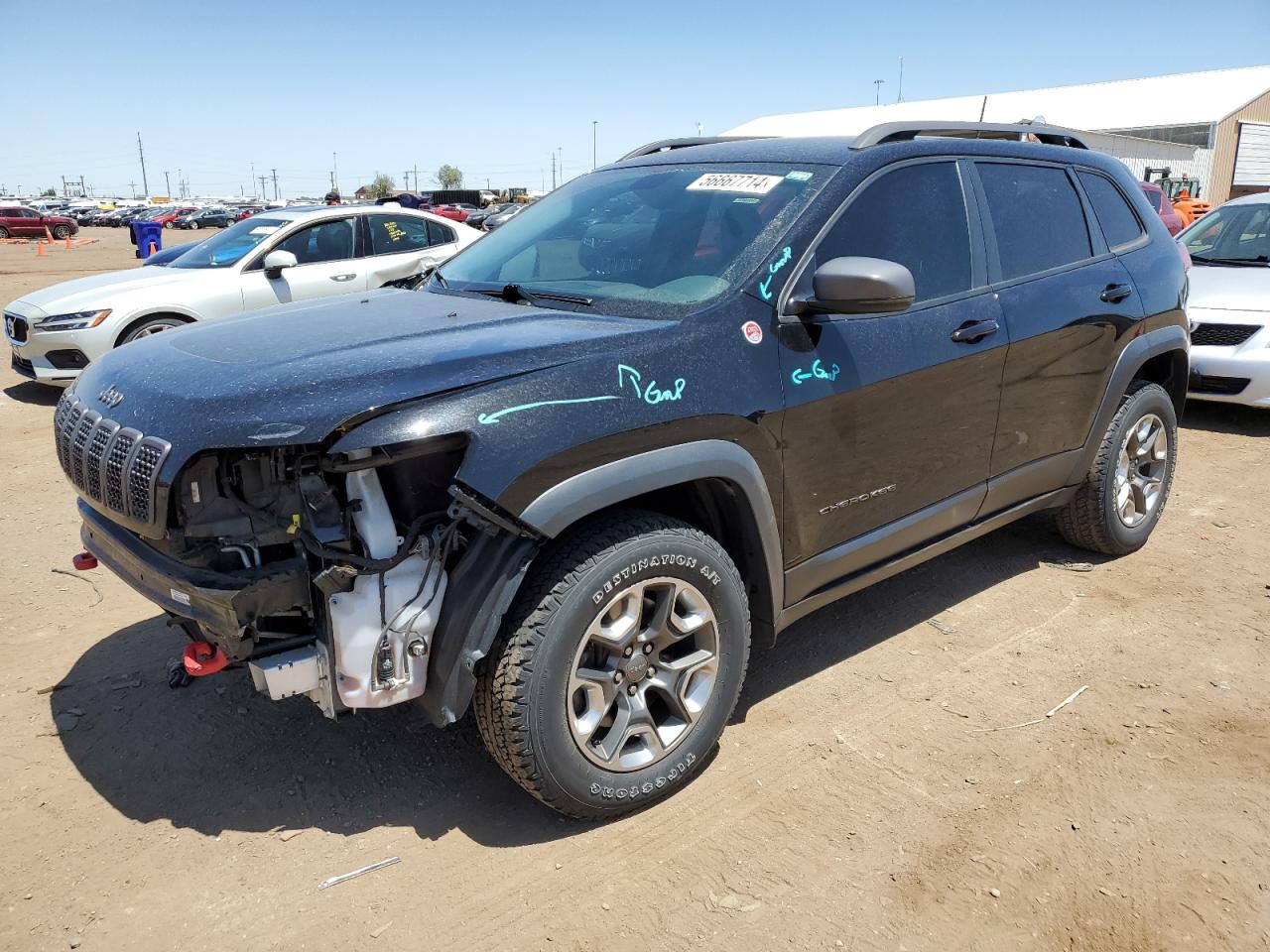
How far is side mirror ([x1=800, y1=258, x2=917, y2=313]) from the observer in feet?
9.16

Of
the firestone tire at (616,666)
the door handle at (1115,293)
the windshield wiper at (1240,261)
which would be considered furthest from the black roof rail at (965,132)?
the windshield wiper at (1240,261)

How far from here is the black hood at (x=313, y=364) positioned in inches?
90.3

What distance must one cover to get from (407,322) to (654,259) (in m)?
0.87

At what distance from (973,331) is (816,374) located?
34.1 inches

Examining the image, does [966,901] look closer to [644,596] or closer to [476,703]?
[644,596]

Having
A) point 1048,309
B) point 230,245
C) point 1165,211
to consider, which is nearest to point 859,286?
point 1048,309

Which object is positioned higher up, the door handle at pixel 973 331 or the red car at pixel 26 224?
the red car at pixel 26 224

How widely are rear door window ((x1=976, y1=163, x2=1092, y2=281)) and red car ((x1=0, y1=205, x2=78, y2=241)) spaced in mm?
50071

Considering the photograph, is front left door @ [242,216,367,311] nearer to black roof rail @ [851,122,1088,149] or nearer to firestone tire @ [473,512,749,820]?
black roof rail @ [851,122,1088,149]

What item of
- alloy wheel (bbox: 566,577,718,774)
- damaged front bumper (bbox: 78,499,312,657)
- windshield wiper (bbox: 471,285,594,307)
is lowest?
alloy wheel (bbox: 566,577,718,774)

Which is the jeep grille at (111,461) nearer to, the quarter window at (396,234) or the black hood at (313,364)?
the black hood at (313,364)

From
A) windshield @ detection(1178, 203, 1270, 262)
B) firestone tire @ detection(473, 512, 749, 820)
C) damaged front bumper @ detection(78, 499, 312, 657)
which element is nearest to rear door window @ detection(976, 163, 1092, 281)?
firestone tire @ detection(473, 512, 749, 820)

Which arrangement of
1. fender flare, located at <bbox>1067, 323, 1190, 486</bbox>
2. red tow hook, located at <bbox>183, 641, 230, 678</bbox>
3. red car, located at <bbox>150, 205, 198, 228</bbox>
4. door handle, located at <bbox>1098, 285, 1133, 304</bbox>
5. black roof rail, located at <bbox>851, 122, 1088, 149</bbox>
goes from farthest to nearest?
red car, located at <bbox>150, 205, 198, 228</bbox>
fender flare, located at <bbox>1067, 323, 1190, 486</bbox>
door handle, located at <bbox>1098, 285, 1133, 304</bbox>
black roof rail, located at <bbox>851, 122, 1088, 149</bbox>
red tow hook, located at <bbox>183, 641, 230, 678</bbox>

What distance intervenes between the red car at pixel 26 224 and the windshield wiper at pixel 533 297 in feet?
162
